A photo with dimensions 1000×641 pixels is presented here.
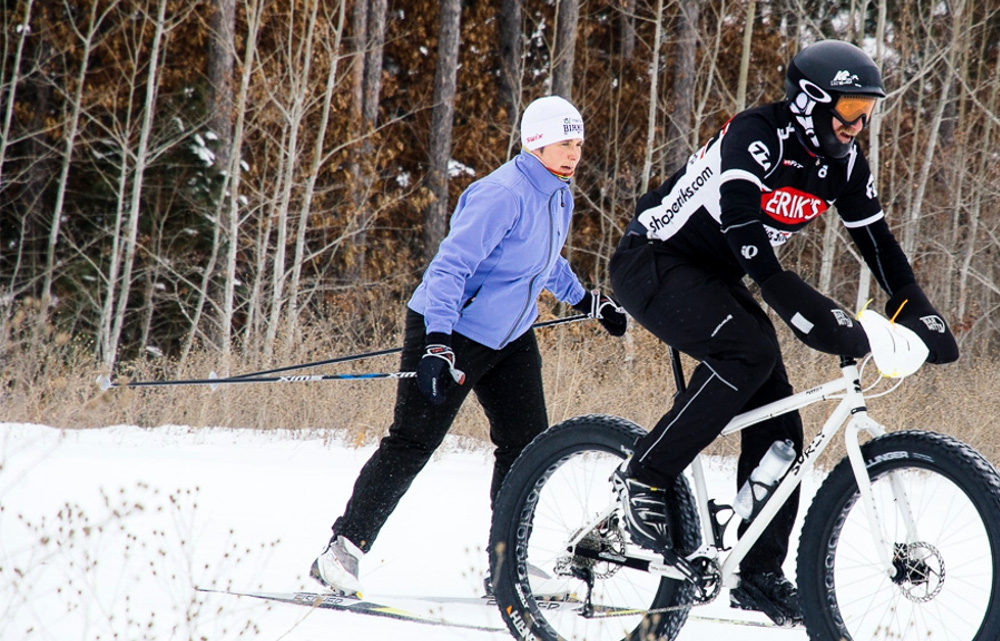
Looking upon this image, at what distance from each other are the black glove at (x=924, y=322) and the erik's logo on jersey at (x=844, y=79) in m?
0.65

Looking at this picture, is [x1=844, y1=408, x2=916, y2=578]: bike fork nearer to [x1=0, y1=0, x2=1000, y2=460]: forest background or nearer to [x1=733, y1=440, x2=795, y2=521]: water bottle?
[x1=733, y1=440, x2=795, y2=521]: water bottle

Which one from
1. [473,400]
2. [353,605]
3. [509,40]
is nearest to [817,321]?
[353,605]

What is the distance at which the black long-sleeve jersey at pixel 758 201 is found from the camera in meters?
2.87

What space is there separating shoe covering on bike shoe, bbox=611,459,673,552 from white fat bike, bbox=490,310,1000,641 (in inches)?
1.5

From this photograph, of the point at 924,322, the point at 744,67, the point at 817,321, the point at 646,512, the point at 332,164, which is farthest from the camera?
the point at 332,164

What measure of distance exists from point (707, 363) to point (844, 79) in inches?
35.4

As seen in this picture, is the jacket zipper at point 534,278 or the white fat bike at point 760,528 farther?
the jacket zipper at point 534,278

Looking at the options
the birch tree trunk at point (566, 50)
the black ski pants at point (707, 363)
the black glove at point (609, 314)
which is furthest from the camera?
the birch tree trunk at point (566, 50)

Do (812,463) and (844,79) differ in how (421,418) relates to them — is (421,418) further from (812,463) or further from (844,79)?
(844,79)

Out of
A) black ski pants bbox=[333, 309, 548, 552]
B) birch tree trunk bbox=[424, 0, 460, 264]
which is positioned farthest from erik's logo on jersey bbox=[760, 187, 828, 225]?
birch tree trunk bbox=[424, 0, 460, 264]

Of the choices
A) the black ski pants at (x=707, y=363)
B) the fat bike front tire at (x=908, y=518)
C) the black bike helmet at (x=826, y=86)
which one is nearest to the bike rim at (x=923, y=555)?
the fat bike front tire at (x=908, y=518)

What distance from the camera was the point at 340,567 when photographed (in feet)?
12.2

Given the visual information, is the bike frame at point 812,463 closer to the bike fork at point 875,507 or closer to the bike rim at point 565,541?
the bike fork at point 875,507

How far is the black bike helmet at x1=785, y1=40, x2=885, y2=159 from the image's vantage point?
2.84 m
